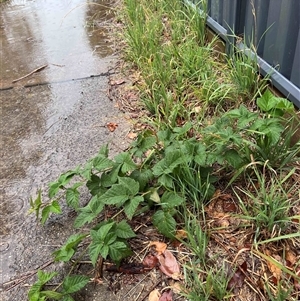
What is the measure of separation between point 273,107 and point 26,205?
1.37m

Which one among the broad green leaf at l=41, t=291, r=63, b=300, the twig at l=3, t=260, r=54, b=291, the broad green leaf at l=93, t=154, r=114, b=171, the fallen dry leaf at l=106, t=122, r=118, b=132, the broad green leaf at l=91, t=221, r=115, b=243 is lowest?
the fallen dry leaf at l=106, t=122, r=118, b=132

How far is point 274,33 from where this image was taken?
2.10 metres

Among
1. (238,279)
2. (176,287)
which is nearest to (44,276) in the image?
(176,287)

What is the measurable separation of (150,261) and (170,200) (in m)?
0.27

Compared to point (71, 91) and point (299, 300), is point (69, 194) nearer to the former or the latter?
point (299, 300)

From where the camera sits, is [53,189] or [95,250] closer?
[95,250]

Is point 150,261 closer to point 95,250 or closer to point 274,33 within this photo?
point 95,250

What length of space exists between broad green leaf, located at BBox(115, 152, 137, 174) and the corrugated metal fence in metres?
0.99

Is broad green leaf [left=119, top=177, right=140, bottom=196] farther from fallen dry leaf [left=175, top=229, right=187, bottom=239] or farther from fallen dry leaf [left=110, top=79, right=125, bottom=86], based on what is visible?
fallen dry leaf [left=110, top=79, right=125, bottom=86]

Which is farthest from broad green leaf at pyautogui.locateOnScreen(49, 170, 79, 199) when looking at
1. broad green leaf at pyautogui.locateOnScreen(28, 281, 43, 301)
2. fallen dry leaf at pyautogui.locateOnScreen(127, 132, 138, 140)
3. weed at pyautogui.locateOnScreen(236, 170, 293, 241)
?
weed at pyautogui.locateOnScreen(236, 170, 293, 241)

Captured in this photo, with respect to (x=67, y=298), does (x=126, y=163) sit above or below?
above

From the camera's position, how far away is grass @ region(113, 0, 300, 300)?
138cm

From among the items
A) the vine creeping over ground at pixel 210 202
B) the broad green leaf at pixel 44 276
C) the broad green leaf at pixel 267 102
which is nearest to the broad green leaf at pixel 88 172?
the vine creeping over ground at pixel 210 202

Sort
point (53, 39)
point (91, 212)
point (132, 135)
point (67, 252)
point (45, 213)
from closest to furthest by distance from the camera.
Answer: point (67, 252) → point (91, 212) → point (45, 213) → point (132, 135) → point (53, 39)
